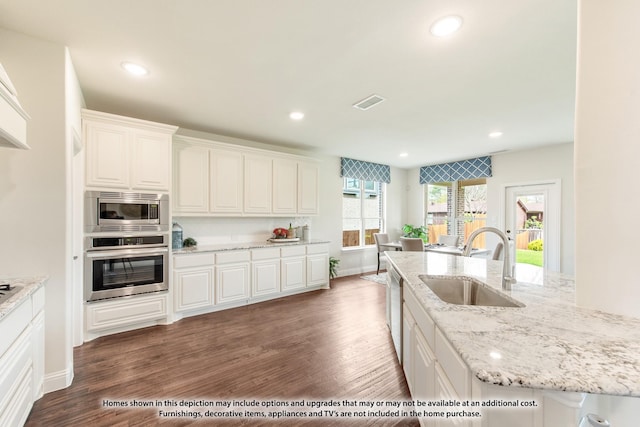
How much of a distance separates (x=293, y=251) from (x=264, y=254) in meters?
0.53

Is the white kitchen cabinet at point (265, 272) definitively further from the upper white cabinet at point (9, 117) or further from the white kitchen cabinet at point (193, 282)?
the upper white cabinet at point (9, 117)

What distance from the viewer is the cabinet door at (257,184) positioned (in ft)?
13.4

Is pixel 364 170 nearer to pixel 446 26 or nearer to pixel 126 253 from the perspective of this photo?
pixel 446 26

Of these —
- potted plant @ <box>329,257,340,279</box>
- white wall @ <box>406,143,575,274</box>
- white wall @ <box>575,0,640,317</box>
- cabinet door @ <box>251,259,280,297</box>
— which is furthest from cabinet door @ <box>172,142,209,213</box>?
white wall @ <box>406,143,575,274</box>

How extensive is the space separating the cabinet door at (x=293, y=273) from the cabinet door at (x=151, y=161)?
2.05 meters

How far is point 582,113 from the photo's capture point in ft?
3.86

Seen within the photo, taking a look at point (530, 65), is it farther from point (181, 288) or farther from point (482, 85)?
point (181, 288)

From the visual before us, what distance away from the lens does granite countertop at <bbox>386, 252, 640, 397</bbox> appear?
0.71 metres

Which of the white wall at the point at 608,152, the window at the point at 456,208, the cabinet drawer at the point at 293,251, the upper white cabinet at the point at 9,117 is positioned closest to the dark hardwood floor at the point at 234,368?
the cabinet drawer at the point at 293,251

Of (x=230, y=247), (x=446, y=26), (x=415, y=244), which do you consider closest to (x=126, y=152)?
(x=230, y=247)

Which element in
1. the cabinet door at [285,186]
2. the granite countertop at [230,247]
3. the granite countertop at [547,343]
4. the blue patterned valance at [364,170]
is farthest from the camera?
the blue patterned valance at [364,170]

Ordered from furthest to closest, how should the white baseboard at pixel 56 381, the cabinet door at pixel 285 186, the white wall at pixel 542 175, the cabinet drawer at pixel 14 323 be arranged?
1. the white wall at pixel 542 175
2. the cabinet door at pixel 285 186
3. the white baseboard at pixel 56 381
4. the cabinet drawer at pixel 14 323

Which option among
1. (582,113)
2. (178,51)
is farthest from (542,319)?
(178,51)

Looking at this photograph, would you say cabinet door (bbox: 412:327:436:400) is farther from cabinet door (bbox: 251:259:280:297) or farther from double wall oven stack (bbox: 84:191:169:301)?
double wall oven stack (bbox: 84:191:169:301)
